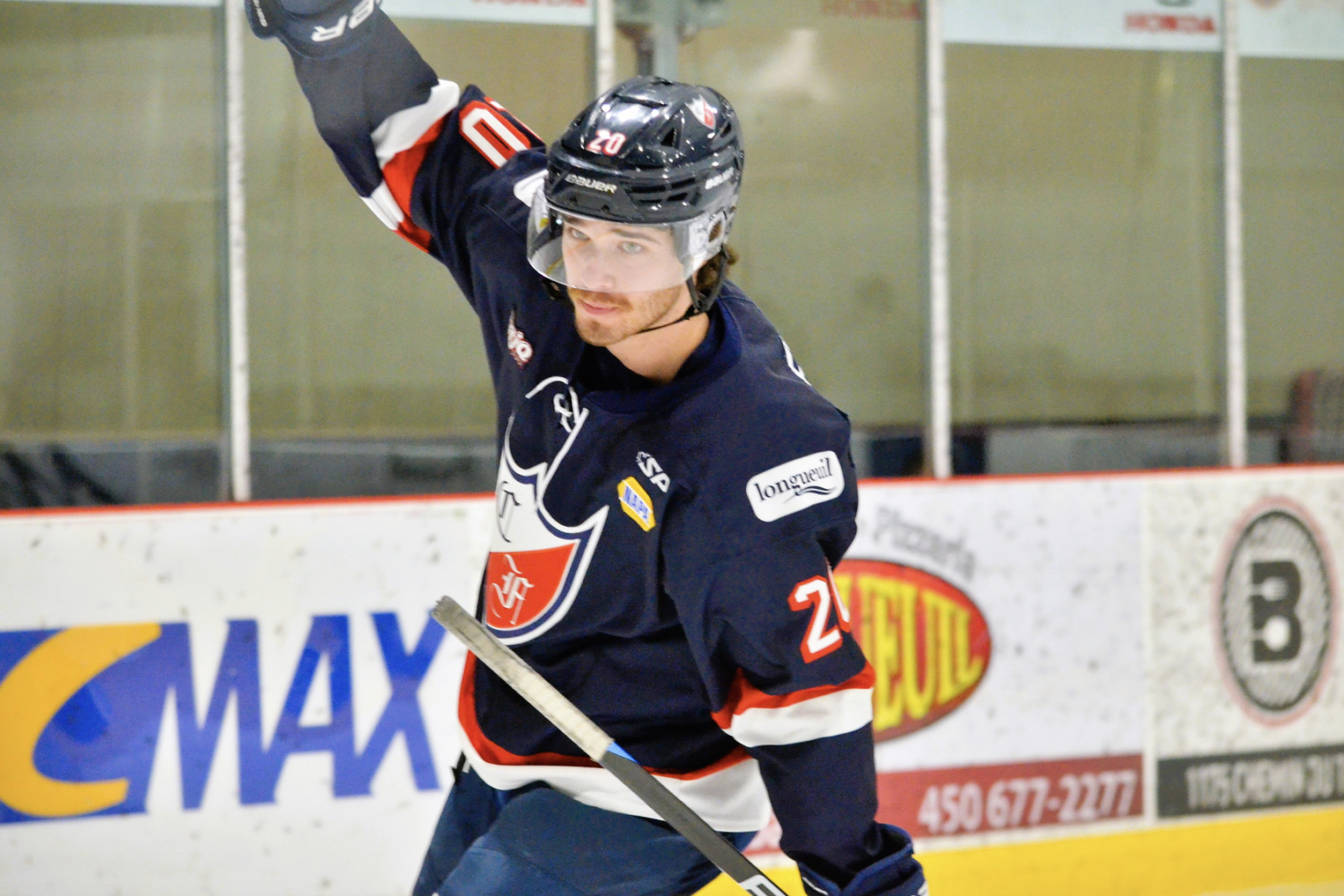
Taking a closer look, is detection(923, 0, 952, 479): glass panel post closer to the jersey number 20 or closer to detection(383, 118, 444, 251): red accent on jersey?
detection(383, 118, 444, 251): red accent on jersey

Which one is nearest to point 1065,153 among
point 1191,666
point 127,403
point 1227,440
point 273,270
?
point 1227,440

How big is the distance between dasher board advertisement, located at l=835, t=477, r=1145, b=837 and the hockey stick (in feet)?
5.45

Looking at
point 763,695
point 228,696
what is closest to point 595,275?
point 763,695

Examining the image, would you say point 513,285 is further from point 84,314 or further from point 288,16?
point 84,314

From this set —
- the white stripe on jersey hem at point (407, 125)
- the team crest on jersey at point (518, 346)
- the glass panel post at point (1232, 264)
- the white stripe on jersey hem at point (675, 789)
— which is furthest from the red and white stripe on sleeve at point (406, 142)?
the glass panel post at point (1232, 264)

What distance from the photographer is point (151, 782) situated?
2.62 meters

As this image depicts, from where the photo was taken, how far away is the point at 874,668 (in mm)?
2914

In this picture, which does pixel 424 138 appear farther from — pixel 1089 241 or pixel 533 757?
pixel 1089 241

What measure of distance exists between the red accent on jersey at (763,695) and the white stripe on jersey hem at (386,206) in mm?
677

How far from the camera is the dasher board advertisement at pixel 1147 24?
3426mm

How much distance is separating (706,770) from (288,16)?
890mm

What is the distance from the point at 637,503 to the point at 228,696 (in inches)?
65.1

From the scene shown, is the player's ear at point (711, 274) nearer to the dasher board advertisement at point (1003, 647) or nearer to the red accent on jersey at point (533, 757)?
the red accent on jersey at point (533, 757)

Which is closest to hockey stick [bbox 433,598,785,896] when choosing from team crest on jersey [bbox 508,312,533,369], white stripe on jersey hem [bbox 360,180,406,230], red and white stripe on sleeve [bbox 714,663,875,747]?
red and white stripe on sleeve [bbox 714,663,875,747]
